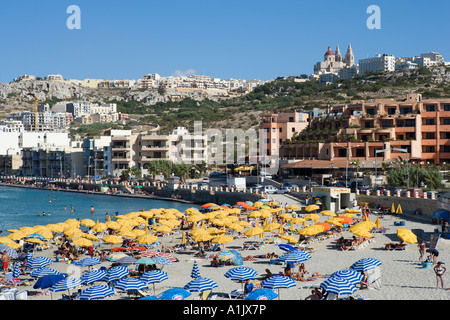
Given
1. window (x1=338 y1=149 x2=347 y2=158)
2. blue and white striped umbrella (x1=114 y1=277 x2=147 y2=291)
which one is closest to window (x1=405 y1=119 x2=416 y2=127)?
window (x1=338 y1=149 x2=347 y2=158)

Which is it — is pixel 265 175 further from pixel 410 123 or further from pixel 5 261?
pixel 5 261

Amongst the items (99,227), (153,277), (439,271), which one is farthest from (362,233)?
(99,227)

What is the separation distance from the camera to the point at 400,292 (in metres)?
18.9

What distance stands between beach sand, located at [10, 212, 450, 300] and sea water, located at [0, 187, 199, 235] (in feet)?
72.8

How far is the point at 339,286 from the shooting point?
53.4 feet

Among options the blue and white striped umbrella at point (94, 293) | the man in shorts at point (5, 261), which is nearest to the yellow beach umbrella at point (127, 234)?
the man in shorts at point (5, 261)

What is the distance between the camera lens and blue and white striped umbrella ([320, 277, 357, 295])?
53.1ft

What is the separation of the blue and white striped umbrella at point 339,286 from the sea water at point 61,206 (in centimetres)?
3388

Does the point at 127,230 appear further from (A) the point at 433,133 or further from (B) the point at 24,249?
(A) the point at 433,133

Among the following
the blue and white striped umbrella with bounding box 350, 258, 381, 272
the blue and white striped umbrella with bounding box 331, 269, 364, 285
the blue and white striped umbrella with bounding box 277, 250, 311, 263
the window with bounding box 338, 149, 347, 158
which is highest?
the window with bounding box 338, 149, 347, 158

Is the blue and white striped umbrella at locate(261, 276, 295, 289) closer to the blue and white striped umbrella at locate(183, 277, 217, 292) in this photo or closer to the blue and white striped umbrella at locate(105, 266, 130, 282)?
the blue and white striped umbrella at locate(183, 277, 217, 292)

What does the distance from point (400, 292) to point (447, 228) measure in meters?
13.0

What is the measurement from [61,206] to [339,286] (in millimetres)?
Answer: 56187
